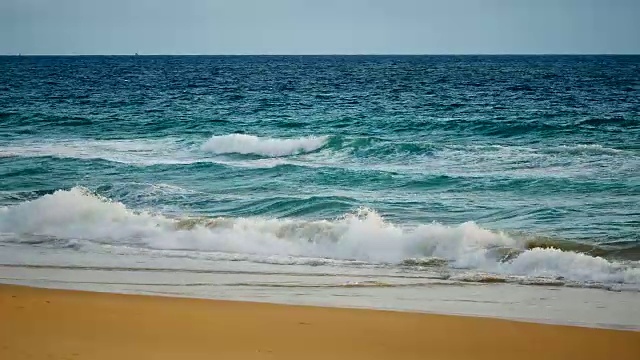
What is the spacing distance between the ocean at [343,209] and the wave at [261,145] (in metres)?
0.06

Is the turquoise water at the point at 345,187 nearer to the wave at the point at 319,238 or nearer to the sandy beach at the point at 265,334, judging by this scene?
the wave at the point at 319,238

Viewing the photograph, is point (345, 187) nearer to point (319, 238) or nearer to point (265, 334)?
point (319, 238)

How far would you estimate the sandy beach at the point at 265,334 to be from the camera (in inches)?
249

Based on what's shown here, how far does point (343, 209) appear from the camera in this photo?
46.0 ft

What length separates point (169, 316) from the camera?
7.41m

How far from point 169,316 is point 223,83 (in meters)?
49.6

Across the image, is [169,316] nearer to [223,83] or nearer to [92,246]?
[92,246]

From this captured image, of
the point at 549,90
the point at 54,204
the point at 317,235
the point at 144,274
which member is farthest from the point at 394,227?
the point at 549,90

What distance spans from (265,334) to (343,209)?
23.8ft

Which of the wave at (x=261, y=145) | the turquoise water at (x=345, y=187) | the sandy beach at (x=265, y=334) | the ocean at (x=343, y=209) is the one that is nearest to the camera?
the sandy beach at (x=265, y=334)

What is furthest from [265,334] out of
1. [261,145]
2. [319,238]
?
[261,145]

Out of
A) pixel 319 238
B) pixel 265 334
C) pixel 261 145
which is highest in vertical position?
pixel 261 145

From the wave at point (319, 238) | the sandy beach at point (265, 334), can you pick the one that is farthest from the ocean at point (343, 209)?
the sandy beach at point (265, 334)

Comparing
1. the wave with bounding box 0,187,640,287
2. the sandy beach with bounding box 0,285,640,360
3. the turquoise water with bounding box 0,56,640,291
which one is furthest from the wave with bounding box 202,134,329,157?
the sandy beach with bounding box 0,285,640,360
